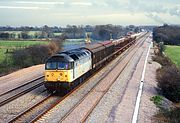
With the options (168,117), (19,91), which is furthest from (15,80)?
(168,117)

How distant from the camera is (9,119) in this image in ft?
58.6

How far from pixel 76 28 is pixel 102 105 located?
11693 cm

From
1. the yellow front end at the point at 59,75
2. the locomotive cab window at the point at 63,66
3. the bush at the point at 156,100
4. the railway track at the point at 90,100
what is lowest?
the bush at the point at 156,100

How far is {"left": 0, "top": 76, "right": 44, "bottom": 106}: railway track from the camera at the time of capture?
22.9m

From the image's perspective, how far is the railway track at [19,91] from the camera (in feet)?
75.0

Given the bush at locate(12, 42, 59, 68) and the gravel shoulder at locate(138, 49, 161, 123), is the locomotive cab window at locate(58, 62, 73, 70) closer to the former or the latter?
the gravel shoulder at locate(138, 49, 161, 123)

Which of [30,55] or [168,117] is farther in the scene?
[30,55]

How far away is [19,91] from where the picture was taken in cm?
2584

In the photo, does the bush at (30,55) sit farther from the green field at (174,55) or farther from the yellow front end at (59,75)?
the yellow front end at (59,75)

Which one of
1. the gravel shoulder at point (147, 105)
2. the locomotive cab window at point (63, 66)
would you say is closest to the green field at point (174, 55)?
the gravel shoulder at point (147, 105)

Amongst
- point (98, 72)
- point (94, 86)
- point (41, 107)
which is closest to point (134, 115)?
point (41, 107)

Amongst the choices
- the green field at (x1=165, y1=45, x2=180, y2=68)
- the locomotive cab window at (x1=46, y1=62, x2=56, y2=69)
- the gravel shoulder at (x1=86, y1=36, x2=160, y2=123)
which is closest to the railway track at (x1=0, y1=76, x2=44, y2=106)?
the locomotive cab window at (x1=46, y1=62, x2=56, y2=69)

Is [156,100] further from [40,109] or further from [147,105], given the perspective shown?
[40,109]

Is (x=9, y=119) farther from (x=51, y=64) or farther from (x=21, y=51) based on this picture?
(x=21, y=51)
